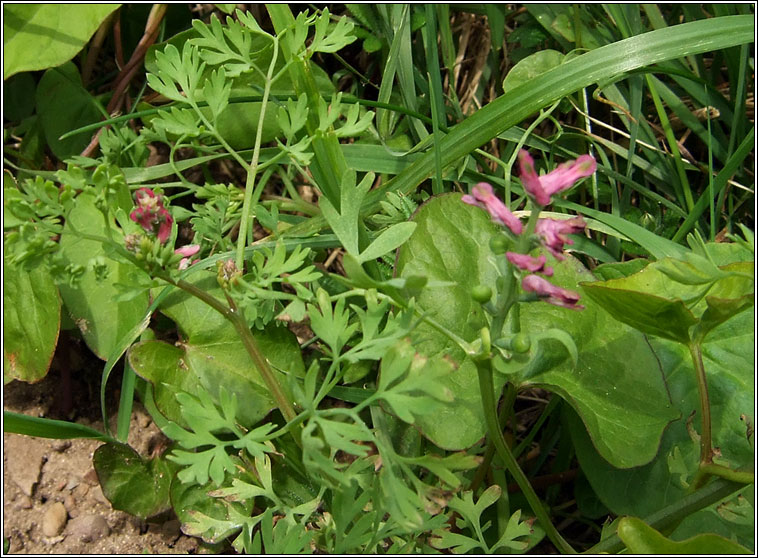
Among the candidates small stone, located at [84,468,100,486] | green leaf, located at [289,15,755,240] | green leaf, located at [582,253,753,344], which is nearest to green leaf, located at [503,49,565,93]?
green leaf, located at [289,15,755,240]

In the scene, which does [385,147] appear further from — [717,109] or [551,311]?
[717,109]

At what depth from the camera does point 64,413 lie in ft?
5.41

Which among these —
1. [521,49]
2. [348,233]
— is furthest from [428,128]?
[348,233]

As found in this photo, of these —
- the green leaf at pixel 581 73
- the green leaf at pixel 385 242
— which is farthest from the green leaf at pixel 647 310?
the green leaf at pixel 581 73

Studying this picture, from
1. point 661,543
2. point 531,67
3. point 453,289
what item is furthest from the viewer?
point 531,67

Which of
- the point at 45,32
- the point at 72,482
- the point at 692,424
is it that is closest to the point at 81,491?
the point at 72,482

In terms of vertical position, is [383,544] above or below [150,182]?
below

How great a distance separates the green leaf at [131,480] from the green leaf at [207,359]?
0.17m

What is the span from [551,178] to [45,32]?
132 centimetres

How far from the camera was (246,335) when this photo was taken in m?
1.12

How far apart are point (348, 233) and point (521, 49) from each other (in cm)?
97

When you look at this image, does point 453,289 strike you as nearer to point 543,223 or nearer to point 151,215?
point 543,223

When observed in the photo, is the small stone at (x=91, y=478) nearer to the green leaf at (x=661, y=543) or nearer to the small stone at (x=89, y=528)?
the small stone at (x=89, y=528)

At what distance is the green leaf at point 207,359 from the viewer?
1.34 meters
